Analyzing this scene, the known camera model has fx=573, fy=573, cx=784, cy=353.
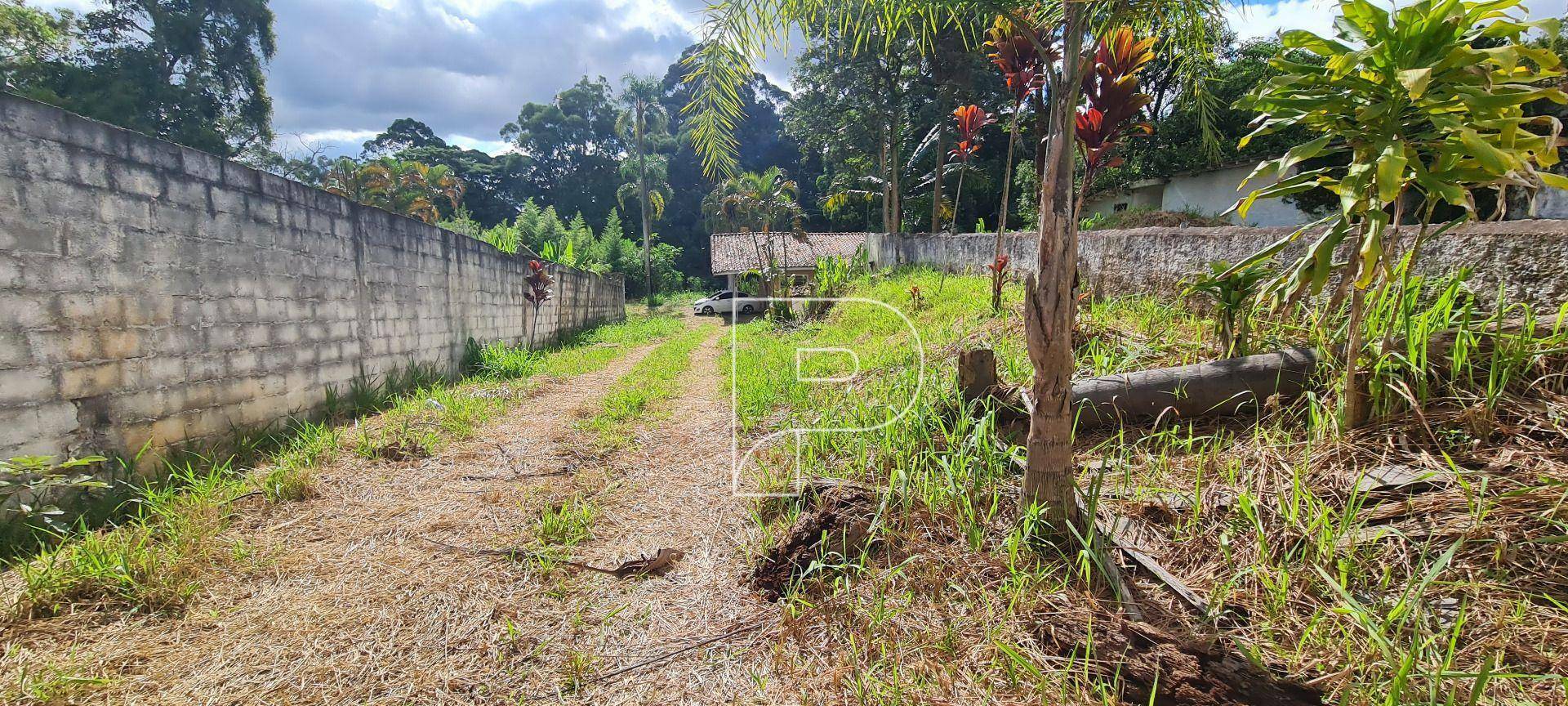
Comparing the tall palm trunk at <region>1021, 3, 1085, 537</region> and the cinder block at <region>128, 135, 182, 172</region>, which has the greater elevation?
the cinder block at <region>128, 135, 182, 172</region>

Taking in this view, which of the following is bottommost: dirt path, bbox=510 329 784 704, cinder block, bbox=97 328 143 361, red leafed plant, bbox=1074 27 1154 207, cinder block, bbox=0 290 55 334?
dirt path, bbox=510 329 784 704

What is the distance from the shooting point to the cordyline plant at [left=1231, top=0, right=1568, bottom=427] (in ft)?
5.94

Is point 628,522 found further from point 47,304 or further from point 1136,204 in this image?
point 1136,204

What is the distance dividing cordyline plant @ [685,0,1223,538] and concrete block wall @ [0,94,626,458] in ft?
8.90

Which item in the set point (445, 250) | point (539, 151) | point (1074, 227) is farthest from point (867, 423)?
point (539, 151)

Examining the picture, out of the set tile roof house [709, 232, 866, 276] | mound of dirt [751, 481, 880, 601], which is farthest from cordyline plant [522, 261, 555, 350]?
tile roof house [709, 232, 866, 276]

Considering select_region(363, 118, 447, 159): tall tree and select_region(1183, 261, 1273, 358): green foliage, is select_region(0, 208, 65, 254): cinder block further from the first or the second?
select_region(363, 118, 447, 159): tall tree

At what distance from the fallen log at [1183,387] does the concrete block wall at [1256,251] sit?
0.88m

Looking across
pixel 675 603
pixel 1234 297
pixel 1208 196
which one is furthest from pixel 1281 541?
pixel 1208 196

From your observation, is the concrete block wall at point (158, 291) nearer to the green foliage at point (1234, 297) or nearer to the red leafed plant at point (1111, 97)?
the red leafed plant at point (1111, 97)

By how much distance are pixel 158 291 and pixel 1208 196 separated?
14859 millimetres

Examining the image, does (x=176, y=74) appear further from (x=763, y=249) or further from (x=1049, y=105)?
(x=1049, y=105)

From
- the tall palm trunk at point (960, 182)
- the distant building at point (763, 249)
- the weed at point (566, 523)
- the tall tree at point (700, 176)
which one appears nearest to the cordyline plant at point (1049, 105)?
the weed at point (566, 523)

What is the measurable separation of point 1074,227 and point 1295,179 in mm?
1250
